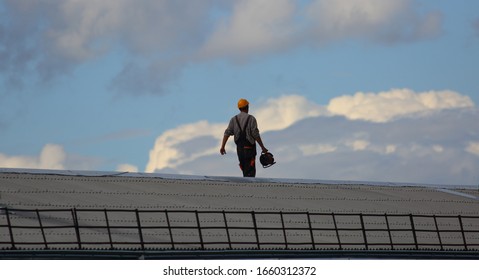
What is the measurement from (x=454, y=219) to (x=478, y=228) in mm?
987

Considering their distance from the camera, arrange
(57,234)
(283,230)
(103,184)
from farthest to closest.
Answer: (103,184) < (283,230) < (57,234)

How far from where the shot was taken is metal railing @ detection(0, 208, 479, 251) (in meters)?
25.1

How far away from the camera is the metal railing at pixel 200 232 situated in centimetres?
2508

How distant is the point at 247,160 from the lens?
1319 inches

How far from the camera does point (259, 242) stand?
90.8 feet

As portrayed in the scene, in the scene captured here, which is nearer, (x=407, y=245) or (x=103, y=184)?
(x=407, y=245)

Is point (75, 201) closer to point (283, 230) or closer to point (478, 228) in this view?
point (283, 230)

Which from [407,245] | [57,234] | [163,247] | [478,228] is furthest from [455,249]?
[57,234]

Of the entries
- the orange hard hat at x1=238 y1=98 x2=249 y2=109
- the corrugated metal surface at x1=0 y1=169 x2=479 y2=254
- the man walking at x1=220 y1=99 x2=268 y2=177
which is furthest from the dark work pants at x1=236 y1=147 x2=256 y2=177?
the orange hard hat at x1=238 y1=98 x2=249 y2=109

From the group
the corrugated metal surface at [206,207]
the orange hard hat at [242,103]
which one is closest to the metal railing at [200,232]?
the corrugated metal surface at [206,207]

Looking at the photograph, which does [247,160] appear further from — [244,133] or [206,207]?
[206,207]

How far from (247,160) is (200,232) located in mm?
7726

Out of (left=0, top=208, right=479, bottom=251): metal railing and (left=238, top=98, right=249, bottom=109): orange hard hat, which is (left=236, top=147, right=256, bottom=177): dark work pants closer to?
(left=238, top=98, right=249, bottom=109): orange hard hat

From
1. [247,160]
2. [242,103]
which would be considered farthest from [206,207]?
[242,103]
